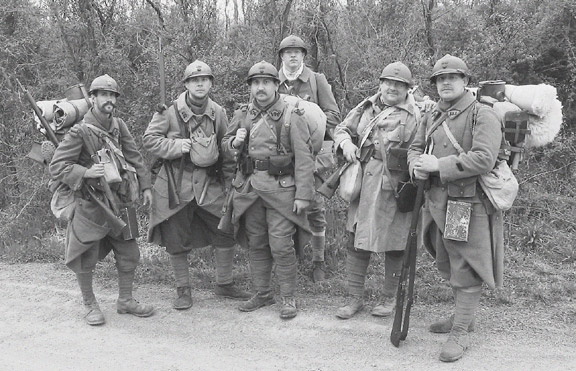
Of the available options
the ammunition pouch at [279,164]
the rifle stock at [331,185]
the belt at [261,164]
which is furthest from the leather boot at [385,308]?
the belt at [261,164]

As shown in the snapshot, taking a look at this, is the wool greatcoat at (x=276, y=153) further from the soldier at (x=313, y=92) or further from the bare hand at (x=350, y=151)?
the soldier at (x=313, y=92)

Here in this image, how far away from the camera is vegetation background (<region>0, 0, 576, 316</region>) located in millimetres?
8320

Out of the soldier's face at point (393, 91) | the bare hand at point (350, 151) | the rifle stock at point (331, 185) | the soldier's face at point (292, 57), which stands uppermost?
the soldier's face at point (292, 57)

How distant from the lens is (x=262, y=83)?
17.4ft

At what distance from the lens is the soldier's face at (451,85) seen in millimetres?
4496

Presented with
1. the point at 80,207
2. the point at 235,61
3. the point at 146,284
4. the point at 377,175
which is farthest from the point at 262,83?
the point at 235,61

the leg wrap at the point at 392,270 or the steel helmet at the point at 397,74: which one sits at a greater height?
the steel helmet at the point at 397,74

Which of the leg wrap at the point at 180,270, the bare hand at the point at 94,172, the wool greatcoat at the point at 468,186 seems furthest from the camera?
the leg wrap at the point at 180,270

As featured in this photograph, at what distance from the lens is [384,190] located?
16.6 ft

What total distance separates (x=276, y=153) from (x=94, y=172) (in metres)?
1.67

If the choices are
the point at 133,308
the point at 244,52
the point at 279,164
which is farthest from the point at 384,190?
the point at 244,52

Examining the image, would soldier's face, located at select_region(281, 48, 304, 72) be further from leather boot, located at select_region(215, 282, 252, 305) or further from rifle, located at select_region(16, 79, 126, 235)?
leather boot, located at select_region(215, 282, 252, 305)

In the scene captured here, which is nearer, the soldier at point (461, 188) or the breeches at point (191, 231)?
the soldier at point (461, 188)

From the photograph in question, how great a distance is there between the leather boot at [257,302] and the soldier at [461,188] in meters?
1.82
